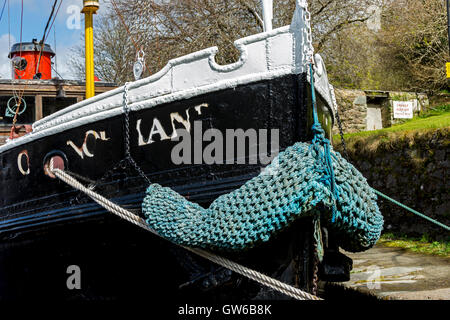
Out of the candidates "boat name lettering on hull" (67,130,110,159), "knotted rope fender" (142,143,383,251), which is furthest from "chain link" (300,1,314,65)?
"boat name lettering on hull" (67,130,110,159)

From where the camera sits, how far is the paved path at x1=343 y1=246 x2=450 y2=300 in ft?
16.6

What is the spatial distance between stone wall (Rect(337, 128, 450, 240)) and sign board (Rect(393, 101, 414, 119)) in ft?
12.5

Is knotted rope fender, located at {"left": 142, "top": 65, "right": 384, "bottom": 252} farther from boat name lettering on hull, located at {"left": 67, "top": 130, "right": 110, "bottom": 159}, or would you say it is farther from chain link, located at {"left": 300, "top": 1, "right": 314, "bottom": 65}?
boat name lettering on hull, located at {"left": 67, "top": 130, "right": 110, "bottom": 159}

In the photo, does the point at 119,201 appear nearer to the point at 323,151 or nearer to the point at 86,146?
the point at 86,146

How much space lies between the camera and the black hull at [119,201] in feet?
11.7

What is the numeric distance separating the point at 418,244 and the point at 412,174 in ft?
4.03

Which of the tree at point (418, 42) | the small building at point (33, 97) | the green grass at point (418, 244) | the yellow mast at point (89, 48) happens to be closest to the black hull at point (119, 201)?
the yellow mast at point (89, 48)

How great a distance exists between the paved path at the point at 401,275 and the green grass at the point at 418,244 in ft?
0.71

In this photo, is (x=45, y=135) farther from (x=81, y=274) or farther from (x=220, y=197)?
(x=220, y=197)

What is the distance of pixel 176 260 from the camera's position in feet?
12.7

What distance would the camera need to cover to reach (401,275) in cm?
596
